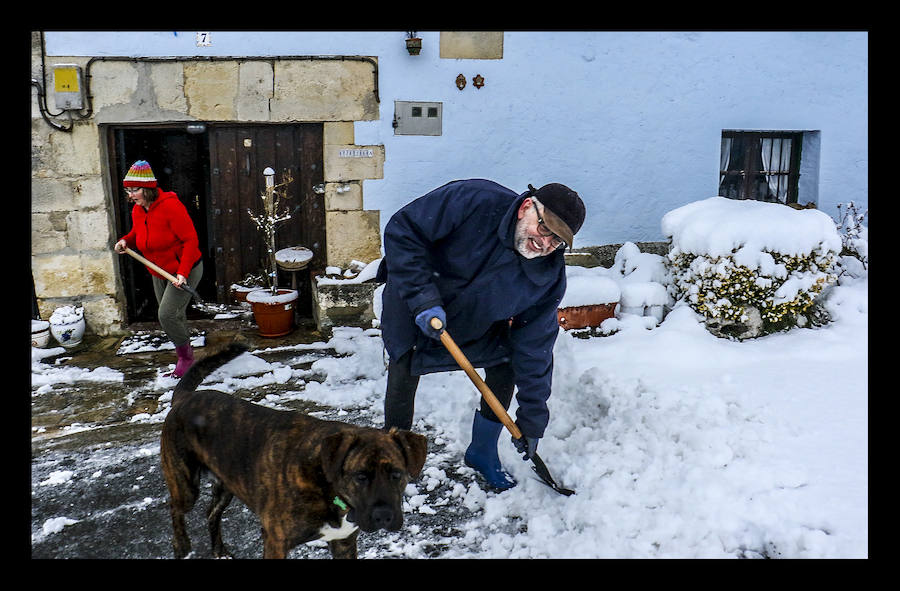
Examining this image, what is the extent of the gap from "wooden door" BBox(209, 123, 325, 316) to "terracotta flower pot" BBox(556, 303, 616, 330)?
3.04 meters

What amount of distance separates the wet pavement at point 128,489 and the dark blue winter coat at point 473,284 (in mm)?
731

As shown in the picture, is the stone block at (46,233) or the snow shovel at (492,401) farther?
the stone block at (46,233)

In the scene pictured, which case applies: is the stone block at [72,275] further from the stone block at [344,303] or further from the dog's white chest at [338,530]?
the dog's white chest at [338,530]

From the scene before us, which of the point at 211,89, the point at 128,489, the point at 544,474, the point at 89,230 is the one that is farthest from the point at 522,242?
the point at 89,230

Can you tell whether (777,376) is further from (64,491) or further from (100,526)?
(64,491)

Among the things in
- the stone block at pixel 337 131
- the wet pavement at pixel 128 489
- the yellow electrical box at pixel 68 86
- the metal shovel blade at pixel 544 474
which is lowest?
the wet pavement at pixel 128 489

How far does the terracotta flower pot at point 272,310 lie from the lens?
6629 mm

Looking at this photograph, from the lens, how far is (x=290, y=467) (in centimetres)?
238

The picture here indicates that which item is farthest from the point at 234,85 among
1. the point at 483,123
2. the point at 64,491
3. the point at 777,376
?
the point at 777,376

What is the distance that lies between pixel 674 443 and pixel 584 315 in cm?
256

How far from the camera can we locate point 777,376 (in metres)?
4.64

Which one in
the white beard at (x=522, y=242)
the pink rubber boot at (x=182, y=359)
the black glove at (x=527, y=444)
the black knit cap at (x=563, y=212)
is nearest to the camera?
the black knit cap at (x=563, y=212)

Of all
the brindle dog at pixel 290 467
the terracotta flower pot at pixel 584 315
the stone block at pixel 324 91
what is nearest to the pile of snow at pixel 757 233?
the terracotta flower pot at pixel 584 315

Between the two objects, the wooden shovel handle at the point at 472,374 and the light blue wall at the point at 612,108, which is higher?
the light blue wall at the point at 612,108
